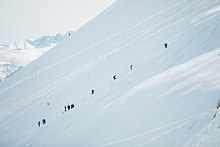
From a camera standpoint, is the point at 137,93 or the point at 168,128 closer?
the point at 168,128

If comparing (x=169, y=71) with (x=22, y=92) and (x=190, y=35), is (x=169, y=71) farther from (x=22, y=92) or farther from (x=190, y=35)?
(x=22, y=92)

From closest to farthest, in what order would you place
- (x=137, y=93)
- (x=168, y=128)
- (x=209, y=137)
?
(x=209, y=137) → (x=168, y=128) → (x=137, y=93)

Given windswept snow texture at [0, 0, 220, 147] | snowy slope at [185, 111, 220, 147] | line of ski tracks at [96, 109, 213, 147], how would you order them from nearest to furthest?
snowy slope at [185, 111, 220, 147] < line of ski tracks at [96, 109, 213, 147] < windswept snow texture at [0, 0, 220, 147]

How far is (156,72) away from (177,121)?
9456 mm

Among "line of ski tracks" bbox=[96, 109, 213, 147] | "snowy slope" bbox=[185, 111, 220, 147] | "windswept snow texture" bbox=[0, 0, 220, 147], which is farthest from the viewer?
"windswept snow texture" bbox=[0, 0, 220, 147]

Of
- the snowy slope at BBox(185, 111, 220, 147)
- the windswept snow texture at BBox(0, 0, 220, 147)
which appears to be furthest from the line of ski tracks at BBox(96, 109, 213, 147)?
the snowy slope at BBox(185, 111, 220, 147)

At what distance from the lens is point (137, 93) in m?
21.3

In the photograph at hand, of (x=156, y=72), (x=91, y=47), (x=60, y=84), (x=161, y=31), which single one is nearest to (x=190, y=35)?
(x=156, y=72)

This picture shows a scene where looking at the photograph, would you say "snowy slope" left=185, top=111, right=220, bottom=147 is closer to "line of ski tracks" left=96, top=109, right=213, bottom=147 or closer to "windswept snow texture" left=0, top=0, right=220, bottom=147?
"windswept snow texture" left=0, top=0, right=220, bottom=147

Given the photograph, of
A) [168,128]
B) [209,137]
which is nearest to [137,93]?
[168,128]

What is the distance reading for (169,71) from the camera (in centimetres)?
2161

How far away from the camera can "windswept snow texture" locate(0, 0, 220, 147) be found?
15.2 meters

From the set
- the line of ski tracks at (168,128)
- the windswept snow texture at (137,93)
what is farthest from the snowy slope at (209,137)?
the line of ski tracks at (168,128)

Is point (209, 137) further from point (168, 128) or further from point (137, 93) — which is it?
point (137, 93)
